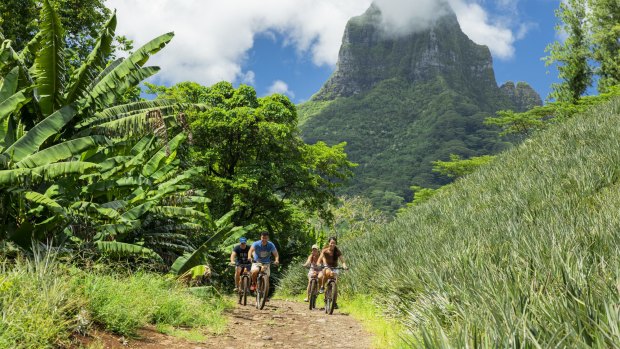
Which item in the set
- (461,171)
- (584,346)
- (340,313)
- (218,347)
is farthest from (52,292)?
(461,171)

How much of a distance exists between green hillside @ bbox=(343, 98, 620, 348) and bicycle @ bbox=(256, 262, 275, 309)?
240 cm

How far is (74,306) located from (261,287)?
6779mm

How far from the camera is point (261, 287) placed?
→ 39.1 ft

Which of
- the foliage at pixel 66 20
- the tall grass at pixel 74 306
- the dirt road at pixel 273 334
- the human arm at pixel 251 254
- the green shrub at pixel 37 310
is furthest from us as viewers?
the foliage at pixel 66 20

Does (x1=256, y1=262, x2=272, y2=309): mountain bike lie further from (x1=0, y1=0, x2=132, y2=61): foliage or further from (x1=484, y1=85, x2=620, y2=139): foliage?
(x1=484, y1=85, x2=620, y2=139): foliage

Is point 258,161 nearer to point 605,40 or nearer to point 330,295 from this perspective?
point 330,295

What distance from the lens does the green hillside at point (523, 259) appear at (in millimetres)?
3262

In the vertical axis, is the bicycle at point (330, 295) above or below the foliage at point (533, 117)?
below

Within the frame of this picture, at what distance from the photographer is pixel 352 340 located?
7.70 metres

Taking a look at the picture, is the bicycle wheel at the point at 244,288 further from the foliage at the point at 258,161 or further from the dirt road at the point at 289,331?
the foliage at the point at 258,161

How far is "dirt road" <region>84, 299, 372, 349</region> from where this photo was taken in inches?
247

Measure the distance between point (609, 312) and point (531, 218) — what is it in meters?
5.79

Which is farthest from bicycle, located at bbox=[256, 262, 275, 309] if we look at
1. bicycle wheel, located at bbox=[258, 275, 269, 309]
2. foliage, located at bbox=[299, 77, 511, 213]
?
foliage, located at bbox=[299, 77, 511, 213]

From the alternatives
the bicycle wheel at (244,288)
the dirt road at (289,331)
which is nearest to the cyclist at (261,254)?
the bicycle wheel at (244,288)
